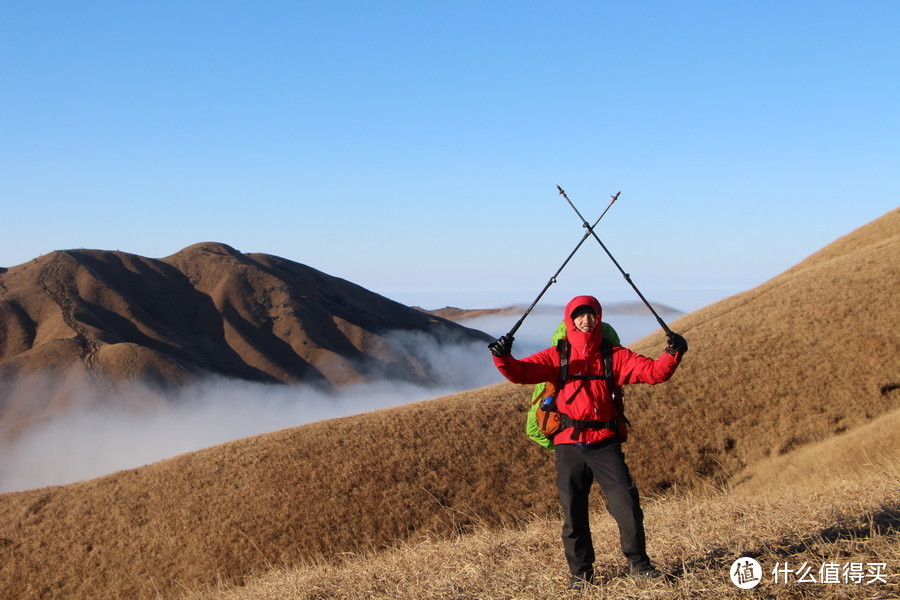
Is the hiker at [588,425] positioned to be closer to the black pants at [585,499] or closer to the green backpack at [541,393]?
the black pants at [585,499]

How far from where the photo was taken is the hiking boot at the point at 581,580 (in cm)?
729

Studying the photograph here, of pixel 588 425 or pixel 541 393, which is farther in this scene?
pixel 541 393

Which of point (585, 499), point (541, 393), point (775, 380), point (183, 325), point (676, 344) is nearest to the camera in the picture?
point (676, 344)

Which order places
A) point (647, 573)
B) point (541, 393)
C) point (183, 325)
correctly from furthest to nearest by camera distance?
point (183, 325) < point (541, 393) < point (647, 573)

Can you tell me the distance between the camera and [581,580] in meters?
7.38

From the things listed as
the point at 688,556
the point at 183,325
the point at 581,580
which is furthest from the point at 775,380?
the point at 183,325

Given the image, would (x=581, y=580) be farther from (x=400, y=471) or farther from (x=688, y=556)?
(x=400, y=471)

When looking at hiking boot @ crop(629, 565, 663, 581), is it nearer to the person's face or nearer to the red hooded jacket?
the red hooded jacket

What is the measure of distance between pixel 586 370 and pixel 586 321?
1.71 ft

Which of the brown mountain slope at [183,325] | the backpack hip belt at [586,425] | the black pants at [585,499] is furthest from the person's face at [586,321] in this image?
the brown mountain slope at [183,325]

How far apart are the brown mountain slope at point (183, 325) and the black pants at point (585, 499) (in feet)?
429

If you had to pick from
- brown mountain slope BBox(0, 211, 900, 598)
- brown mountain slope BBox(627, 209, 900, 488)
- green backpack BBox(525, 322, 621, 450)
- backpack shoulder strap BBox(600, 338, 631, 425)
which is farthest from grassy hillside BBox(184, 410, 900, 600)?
brown mountain slope BBox(627, 209, 900, 488)

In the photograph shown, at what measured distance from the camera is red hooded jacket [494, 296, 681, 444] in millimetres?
7613

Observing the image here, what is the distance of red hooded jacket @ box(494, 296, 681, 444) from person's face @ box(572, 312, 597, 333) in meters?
0.05
